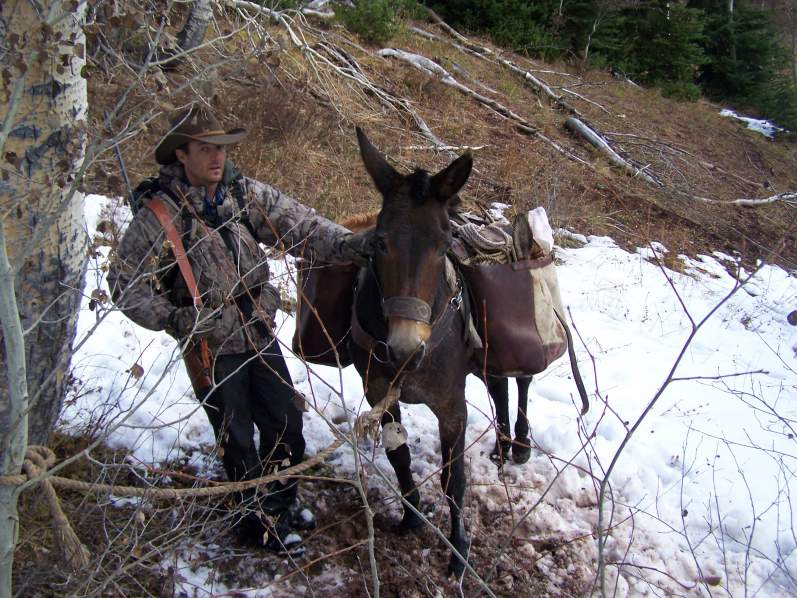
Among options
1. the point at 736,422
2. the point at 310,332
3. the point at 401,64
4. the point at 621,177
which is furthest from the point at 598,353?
the point at 401,64

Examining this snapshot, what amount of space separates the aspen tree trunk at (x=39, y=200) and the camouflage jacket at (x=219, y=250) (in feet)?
0.83

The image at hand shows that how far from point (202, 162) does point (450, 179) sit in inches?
46.4

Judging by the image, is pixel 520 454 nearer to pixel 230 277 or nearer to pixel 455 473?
pixel 455 473

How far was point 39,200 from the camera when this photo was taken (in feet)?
7.59

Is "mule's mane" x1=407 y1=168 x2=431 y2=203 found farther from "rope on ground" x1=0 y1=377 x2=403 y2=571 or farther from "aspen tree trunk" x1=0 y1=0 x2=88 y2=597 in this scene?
"aspen tree trunk" x1=0 y1=0 x2=88 y2=597

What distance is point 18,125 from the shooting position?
2260mm

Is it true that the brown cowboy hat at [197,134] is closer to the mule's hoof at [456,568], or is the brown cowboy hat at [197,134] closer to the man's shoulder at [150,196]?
the man's shoulder at [150,196]

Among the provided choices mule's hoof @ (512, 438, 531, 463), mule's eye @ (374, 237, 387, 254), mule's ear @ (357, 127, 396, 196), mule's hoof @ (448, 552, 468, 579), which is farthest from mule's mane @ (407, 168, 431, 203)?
mule's hoof @ (512, 438, 531, 463)

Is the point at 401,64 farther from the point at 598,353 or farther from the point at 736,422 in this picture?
the point at 736,422

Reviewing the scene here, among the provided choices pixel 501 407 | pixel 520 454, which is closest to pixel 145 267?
pixel 501 407

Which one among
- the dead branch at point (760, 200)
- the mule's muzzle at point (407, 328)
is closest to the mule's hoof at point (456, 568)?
the mule's muzzle at point (407, 328)

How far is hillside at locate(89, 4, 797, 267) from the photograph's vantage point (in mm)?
7492

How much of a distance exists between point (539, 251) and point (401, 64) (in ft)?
33.1

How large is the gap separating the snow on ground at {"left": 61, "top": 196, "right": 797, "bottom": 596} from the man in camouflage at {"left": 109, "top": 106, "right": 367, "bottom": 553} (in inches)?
12.7
